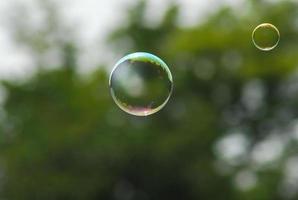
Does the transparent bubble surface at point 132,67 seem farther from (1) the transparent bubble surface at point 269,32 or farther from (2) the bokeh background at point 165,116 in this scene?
(2) the bokeh background at point 165,116

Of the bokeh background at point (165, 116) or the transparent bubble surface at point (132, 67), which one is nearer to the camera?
the transparent bubble surface at point (132, 67)

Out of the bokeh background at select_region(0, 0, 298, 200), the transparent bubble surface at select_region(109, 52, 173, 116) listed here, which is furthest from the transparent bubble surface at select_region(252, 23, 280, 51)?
the bokeh background at select_region(0, 0, 298, 200)

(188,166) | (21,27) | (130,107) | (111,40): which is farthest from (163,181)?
(130,107)

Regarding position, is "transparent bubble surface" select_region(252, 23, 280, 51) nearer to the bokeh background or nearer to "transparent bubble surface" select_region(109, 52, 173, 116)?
"transparent bubble surface" select_region(109, 52, 173, 116)

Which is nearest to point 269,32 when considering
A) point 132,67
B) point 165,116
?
point 132,67

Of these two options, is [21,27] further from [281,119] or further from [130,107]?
[130,107]

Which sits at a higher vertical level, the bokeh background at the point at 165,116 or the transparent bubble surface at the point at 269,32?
the bokeh background at the point at 165,116

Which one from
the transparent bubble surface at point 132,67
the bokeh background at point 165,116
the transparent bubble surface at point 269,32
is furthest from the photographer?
the bokeh background at point 165,116

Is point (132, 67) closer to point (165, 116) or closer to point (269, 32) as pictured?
point (269, 32)

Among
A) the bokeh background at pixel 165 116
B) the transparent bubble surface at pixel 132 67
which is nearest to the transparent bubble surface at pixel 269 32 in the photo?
the transparent bubble surface at pixel 132 67
